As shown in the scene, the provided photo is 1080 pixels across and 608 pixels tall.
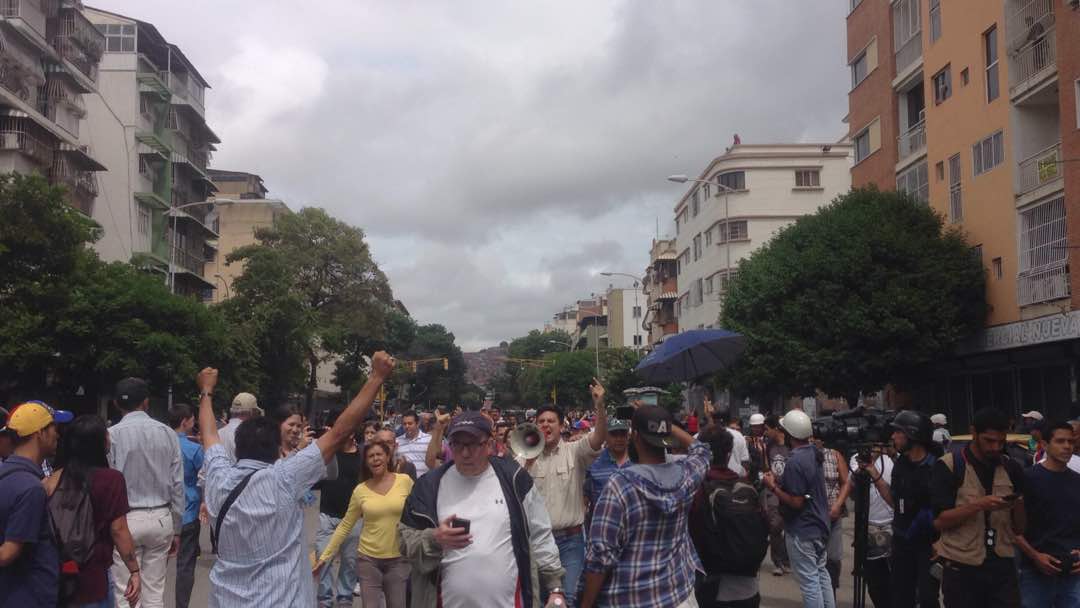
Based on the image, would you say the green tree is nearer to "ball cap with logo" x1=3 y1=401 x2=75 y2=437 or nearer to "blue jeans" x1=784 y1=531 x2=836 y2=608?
"blue jeans" x1=784 y1=531 x2=836 y2=608

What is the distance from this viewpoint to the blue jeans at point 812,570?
8.59m

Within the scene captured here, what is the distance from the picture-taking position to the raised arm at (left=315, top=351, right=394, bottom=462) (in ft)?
15.1

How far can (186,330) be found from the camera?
115ft

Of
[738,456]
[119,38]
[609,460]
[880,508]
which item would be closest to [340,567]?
[609,460]

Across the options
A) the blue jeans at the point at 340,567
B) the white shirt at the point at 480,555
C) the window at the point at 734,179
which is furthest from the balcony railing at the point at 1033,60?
the window at the point at 734,179

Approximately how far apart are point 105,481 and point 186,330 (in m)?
30.9

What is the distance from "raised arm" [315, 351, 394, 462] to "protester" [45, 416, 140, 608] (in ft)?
5.18

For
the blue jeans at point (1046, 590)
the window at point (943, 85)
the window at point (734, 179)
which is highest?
the window at point (734, 179)

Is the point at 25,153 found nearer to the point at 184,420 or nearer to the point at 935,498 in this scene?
the point at 184,420

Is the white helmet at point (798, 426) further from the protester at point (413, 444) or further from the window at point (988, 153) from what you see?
the window at point (988, 153)

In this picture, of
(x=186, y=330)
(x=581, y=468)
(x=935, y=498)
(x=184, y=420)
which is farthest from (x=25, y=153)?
(x=935, y=498)

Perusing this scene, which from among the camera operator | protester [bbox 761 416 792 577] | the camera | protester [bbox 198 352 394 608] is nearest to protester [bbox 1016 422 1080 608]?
the camera operator

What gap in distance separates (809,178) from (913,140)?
25.9 m

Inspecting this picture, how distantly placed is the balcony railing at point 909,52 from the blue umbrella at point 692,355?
21.7 metres
